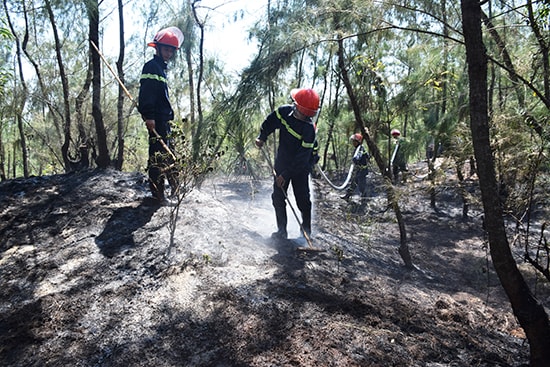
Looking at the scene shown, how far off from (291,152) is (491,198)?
8.23 feet

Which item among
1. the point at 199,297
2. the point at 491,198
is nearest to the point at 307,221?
the point at 199,297

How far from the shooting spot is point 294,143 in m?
4.62

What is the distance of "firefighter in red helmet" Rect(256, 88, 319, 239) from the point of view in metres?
4.46

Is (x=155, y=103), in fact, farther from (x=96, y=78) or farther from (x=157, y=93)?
(x=96, y=78)

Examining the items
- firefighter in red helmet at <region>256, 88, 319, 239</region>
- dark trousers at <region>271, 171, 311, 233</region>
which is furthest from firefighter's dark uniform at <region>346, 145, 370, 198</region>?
firefighter in red helmet at <region>256, 88, 319, 239</region>

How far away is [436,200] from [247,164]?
742 cm

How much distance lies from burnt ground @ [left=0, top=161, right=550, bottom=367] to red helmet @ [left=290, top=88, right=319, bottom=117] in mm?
1466

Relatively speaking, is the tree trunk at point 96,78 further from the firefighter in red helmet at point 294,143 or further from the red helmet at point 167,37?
the firefighter in red helmet at point 294,143

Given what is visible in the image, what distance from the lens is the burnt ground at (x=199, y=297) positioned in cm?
252

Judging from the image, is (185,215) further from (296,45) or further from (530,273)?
(530,273)

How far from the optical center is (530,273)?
17.5 feet

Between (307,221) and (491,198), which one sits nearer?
(491,198)

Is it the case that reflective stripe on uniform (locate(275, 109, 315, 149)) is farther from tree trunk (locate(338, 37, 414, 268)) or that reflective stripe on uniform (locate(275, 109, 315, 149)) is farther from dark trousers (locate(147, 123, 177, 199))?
dark trousers (locate(147, 123, 177, 199))

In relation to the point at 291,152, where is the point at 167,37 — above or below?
above
